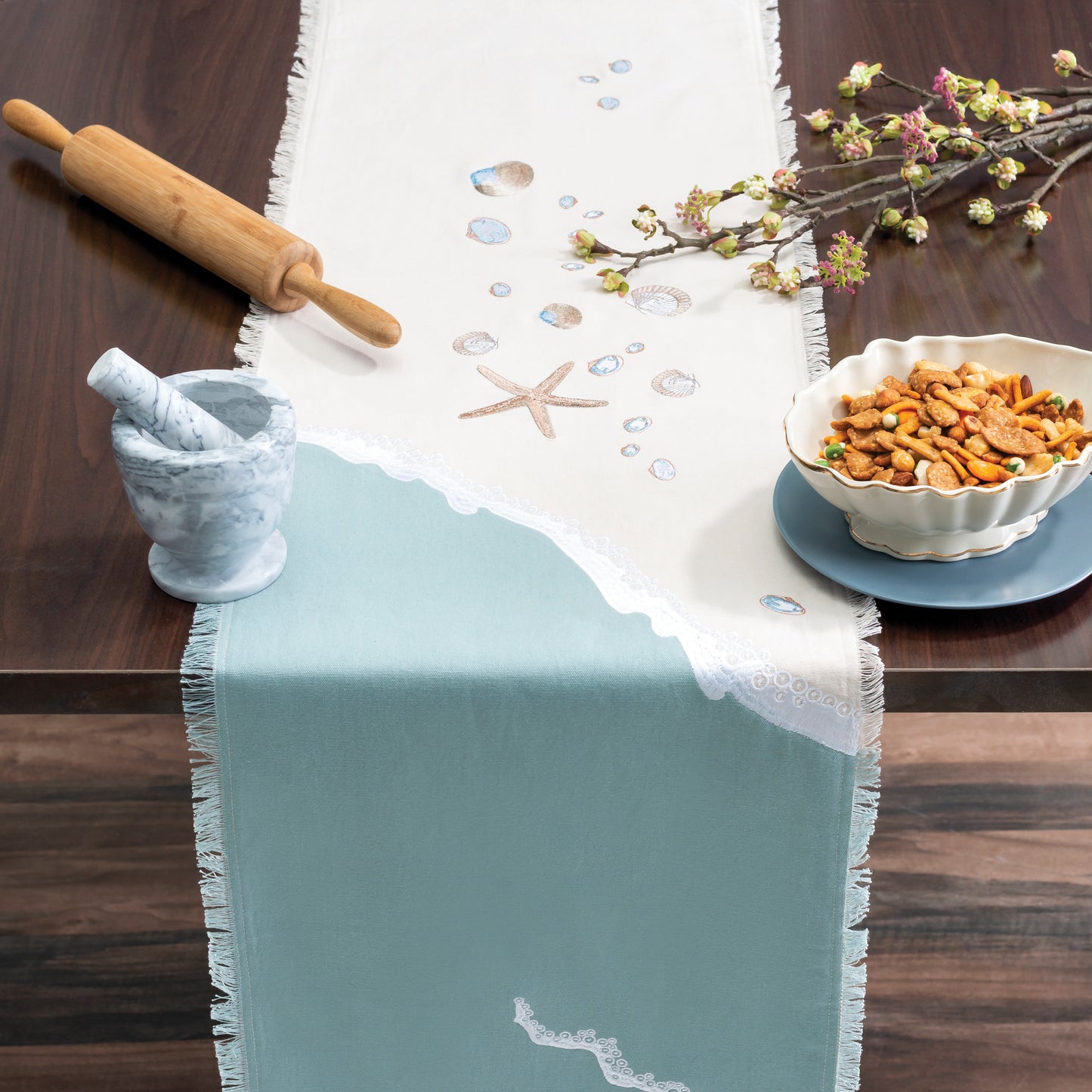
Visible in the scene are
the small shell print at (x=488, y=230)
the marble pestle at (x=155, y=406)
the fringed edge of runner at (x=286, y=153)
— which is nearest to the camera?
the marble pestle at (x=155, y=406)

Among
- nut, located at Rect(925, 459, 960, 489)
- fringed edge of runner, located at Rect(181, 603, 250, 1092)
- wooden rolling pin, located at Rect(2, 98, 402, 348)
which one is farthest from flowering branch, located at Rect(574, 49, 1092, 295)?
fringed edge of runner, located at Rect(181, 603, 250, 1092)

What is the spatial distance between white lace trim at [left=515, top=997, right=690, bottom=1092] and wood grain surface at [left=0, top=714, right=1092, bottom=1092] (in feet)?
1.75

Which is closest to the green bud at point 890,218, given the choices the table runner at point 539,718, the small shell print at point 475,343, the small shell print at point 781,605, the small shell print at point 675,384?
the table runner at point 539,718

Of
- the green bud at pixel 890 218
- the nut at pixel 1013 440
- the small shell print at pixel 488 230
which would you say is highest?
the nut at pixel 1013 440

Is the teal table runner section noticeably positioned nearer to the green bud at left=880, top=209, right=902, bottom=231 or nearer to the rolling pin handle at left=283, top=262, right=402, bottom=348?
the rolling pin handle at left=283, top=262, right=402, bottom=348

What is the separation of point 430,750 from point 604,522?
0.20m

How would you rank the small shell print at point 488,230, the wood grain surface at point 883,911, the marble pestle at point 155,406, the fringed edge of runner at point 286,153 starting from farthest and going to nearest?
the wood grain surface at point 883,911, the small shell print at point 488,230, the fringed edge of runner at point 286,153, the marble pestle at point 155,406

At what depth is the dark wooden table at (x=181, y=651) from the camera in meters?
0.78

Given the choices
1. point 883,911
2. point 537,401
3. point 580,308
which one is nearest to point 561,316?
point 580,308

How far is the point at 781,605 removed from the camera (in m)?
0.79

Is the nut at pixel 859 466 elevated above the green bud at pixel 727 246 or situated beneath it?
elevated above

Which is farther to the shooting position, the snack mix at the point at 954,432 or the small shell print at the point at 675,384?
the small shell print at the point at 675,384

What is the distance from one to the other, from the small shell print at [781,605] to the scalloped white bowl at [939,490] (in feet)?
0.21

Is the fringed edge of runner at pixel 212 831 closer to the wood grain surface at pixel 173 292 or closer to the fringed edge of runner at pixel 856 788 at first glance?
the wood grain surface at pixel 173 292
